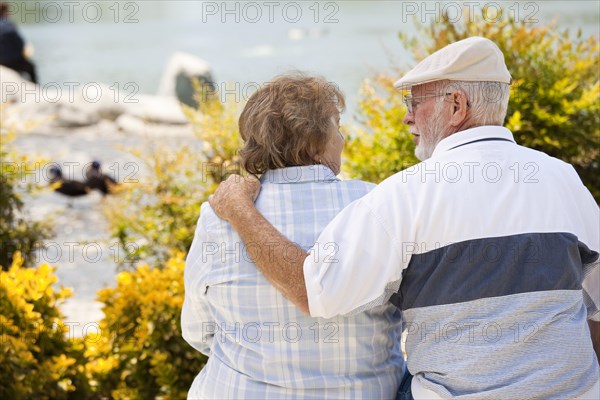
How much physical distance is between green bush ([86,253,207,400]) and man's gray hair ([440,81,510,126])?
1.61 meters

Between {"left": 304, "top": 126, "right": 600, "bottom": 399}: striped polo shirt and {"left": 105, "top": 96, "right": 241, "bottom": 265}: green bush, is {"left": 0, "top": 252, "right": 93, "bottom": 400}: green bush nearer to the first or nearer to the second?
{"left": 105, "top": 96, "right": 241, "bottom": 265}: green bush

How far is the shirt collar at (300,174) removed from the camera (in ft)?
7.23

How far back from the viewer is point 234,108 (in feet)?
16.3

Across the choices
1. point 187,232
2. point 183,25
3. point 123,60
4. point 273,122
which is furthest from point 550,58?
point 183,25

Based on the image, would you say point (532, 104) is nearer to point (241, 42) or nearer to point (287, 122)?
point (287, 122)

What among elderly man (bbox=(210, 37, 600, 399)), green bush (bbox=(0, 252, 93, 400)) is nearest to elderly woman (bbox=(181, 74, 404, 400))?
elderly man (bbox=(210, 37, 600, 399))

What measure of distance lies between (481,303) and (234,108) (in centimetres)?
325

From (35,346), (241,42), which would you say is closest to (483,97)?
(35,346)

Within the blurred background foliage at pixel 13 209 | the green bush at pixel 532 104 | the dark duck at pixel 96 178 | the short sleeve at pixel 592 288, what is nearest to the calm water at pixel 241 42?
the dark duck at pixel 96 178

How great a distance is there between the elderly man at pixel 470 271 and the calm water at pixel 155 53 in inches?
26.3

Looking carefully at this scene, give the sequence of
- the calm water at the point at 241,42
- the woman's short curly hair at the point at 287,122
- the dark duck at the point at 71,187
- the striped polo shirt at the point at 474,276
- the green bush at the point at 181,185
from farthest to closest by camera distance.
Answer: the calm water at the point at 241,42 → the dark duck at the point at 71,187 → the green bush at the point at 181,185 → the woman's short curly hair at the point at 287,122 → the striped polo shirt at the point at 474,276

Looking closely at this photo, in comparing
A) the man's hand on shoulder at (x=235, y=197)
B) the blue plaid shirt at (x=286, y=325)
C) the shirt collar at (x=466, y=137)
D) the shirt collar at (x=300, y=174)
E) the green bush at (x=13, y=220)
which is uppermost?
the shirt collar at (x=466, y=137)

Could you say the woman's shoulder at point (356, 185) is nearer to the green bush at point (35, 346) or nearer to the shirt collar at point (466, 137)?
the shirt collar at point (466, 137)

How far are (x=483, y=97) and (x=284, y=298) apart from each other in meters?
0.73
